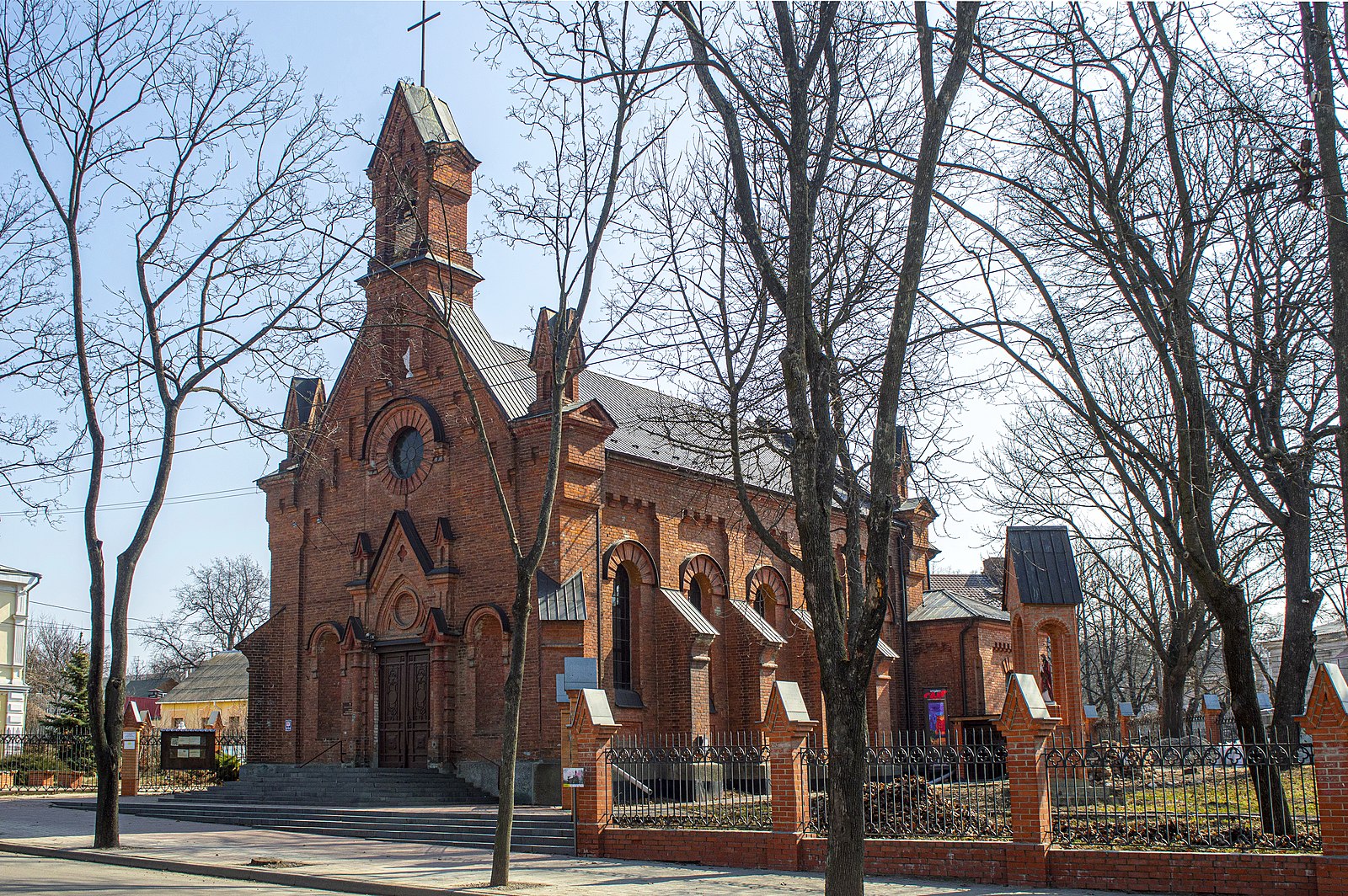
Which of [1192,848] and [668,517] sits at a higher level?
[668,517]

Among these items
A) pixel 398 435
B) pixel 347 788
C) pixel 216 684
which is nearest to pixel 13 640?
pixel 216 684

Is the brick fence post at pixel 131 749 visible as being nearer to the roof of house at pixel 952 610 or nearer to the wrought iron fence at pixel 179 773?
the wrought iron fence at pixel 179 773

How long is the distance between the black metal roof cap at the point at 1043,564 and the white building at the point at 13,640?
112ft

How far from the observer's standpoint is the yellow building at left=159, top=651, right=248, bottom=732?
55.0m

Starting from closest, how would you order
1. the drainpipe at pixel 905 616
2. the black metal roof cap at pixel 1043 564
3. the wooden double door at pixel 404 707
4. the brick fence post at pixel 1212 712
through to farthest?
the wooden double door at pixel 404 707 → the black metal roof cap at pixel 1043 564 → the drainpipe at pixel 905 616 → the brick fence post at pixel 1212 712

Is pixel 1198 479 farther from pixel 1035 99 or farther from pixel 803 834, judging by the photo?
pixel 803 834

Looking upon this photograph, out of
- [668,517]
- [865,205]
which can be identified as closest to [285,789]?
[668,517]

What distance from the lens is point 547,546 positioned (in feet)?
74.6

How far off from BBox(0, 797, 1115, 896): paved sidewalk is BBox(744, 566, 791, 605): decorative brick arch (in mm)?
12194

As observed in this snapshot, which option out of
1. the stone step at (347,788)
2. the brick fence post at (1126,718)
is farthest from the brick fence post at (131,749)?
the brick fence post at (1126,718)

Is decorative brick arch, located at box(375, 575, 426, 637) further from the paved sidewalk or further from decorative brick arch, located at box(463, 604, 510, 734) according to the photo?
the paved sidewalk

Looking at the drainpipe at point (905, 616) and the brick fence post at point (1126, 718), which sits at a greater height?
the drainpipe at point (905, 616)

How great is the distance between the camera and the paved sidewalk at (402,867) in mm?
13070

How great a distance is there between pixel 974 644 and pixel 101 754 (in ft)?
80.1
